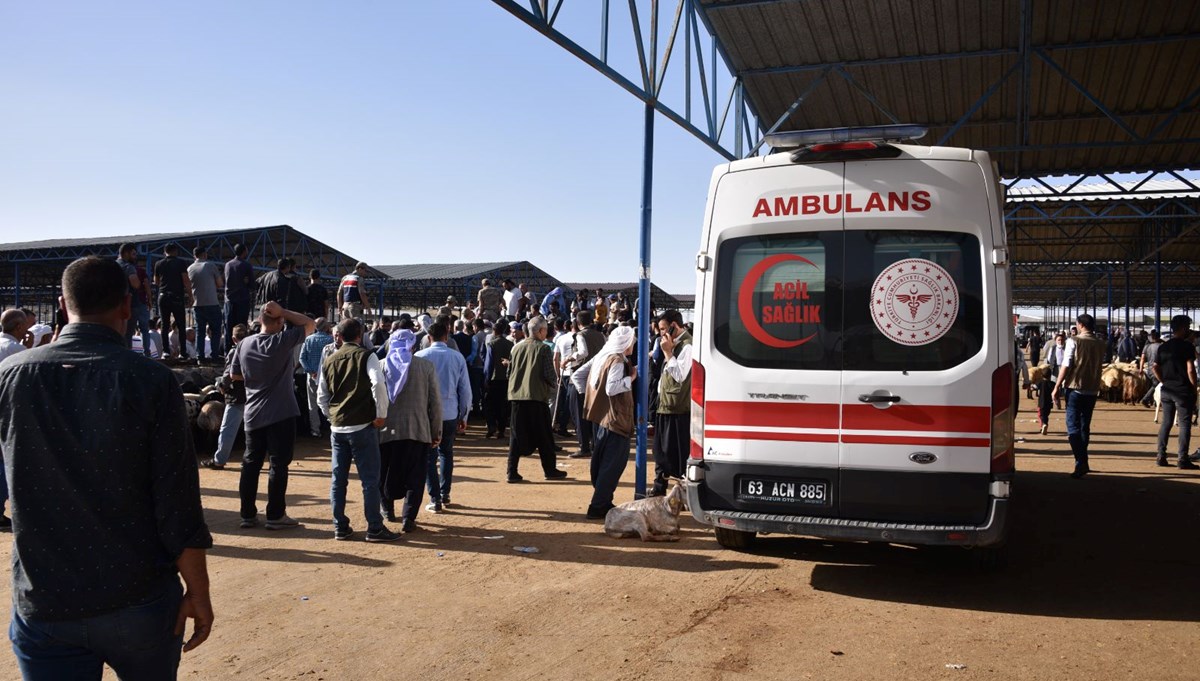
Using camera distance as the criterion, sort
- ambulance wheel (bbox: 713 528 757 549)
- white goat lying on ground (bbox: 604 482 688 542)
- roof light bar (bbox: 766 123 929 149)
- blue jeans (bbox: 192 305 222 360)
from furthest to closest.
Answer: blue jeans (bbox: 192 305 222 360), white goat lying on ground (bbox: 604 482 688 542), ambulance wheel (bbox: 713 528 757 549), roof light bar (bbox: 766 123 929 149)

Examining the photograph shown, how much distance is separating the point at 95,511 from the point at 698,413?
4.23m

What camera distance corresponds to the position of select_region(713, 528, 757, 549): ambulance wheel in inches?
273

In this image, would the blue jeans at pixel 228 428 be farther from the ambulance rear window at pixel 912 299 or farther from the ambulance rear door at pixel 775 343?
the ambulance rear window at pixel 912 299

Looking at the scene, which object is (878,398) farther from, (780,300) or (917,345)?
(780,300)

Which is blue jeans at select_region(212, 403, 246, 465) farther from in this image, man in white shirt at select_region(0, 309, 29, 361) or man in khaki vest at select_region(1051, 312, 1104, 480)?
man in khaki vest at select_region(1051, 312, 1104, 480)

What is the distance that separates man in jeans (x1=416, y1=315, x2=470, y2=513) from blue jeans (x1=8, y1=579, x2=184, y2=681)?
240 inches

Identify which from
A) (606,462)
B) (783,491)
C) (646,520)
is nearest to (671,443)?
(606,462)

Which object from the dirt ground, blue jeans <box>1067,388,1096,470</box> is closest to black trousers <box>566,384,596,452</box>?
the dirt ground

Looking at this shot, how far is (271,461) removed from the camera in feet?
25.6

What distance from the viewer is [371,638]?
5004 millimetres

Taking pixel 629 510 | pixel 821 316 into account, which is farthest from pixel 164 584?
pixel 629 510

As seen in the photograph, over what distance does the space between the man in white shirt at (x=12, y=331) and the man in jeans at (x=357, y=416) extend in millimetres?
2929

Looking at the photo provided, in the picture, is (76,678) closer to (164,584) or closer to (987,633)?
(164,584)

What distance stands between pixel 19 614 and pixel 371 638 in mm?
2724
